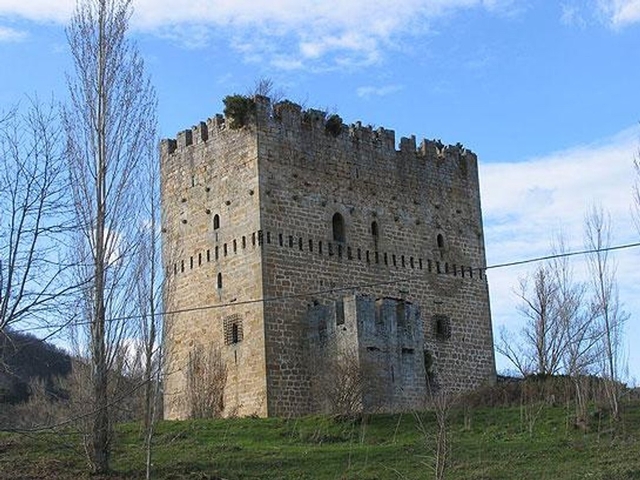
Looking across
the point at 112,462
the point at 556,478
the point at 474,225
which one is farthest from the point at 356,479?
the point at 474,225

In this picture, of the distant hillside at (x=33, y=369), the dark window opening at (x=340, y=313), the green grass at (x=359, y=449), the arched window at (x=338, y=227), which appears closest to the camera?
the green grass at (x=359, y=449)

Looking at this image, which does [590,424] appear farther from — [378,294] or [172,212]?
[172,212]

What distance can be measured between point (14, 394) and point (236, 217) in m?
29.1

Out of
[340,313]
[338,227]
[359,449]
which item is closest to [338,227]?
[338,227]

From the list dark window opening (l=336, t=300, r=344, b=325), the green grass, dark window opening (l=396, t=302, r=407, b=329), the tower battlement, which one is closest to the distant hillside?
the tower battlement

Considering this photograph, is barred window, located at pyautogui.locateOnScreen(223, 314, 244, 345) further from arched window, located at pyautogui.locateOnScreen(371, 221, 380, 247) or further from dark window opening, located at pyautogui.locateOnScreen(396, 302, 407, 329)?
arched window, located at pyautogui.locateOnScreen(371, 221, 380, 247)

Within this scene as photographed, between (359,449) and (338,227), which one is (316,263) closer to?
(338,227)

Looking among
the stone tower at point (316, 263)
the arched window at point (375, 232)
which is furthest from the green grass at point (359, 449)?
the arched window at point (375, 232)

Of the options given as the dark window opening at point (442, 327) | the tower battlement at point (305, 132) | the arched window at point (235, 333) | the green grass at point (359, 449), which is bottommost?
the green grass at point (359, 449)

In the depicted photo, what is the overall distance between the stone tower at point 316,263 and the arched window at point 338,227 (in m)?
0.03

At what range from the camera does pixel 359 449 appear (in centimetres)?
2305

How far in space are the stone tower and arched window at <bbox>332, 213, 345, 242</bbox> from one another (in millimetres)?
31

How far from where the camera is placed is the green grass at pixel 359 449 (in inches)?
803

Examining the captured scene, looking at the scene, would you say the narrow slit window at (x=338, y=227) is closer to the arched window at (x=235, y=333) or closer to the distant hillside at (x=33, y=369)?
the arched window at (x=235, y=333)
